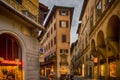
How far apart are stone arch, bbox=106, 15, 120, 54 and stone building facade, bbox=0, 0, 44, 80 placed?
35.5 ft

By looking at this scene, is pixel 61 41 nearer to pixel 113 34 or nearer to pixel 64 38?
pixel 64 38

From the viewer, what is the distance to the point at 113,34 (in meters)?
29.9

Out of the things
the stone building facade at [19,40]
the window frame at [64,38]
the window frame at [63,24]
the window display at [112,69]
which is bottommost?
the window display at [112,69]

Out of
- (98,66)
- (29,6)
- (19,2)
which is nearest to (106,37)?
(98,66)

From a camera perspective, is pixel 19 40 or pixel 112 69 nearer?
pixel 19 40

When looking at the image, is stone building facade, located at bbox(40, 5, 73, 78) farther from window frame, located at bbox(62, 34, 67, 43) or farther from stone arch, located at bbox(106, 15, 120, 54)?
stone arch, located at bbox(106, 15, 120, 54)

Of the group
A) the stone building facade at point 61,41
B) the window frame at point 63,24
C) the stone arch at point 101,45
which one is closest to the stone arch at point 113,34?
the stone arch at point 101,45

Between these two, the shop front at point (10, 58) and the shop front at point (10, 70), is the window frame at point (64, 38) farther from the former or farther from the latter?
the shop front at point (10, 70)

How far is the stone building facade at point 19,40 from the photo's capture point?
48.7ft

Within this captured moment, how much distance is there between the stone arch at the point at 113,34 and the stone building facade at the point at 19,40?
35.5ft

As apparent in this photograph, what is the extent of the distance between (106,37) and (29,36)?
13334mm

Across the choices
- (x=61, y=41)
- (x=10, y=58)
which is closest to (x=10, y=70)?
(x=10, y=58)

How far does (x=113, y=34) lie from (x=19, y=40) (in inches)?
611

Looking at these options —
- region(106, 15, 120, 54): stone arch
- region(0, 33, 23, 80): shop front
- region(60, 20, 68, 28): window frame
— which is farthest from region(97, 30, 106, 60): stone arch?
region(60, 20, 68, 28): window frame
